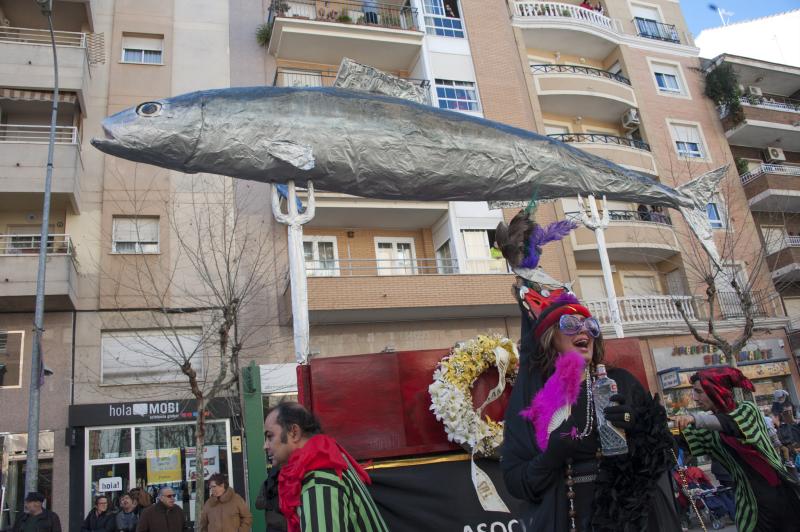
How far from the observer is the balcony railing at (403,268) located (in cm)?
1950

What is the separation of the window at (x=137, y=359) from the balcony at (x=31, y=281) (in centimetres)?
142

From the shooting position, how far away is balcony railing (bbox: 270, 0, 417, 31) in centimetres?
2172

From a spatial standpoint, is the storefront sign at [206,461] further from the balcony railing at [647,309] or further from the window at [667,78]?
the window at [667,78]

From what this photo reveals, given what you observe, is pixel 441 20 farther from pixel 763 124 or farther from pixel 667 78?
pixel 763 124

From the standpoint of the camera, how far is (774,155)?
28547 mm

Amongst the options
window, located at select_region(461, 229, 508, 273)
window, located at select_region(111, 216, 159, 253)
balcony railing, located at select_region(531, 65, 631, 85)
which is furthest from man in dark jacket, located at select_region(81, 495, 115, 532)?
balcony railing, located at select_region(531, 65, 631, 85)

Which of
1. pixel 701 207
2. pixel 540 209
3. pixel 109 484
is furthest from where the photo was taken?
pixel 540 209

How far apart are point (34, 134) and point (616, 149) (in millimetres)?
18666

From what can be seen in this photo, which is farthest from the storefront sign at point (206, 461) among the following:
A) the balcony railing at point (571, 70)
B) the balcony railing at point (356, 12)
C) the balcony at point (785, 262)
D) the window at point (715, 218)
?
the balcony at point (785, 262)

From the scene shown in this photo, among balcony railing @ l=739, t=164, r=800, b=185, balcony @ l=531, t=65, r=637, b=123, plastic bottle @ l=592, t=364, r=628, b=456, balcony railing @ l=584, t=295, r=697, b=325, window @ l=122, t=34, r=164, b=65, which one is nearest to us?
plastic bottle @ l=592, t=364, r=628, b=456

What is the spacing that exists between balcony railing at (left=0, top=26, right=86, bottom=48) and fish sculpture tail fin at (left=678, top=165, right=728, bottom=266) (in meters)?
16.4

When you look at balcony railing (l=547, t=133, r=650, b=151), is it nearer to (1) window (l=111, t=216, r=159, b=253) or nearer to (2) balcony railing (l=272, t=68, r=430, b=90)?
(2) balcony railing (l=272, t=68, r=430, b=90)

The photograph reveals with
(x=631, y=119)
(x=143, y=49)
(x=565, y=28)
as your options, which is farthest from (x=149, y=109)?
(x=631, y=119)

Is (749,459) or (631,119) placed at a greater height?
(631,119)
